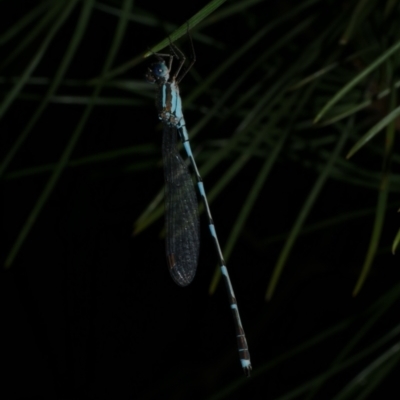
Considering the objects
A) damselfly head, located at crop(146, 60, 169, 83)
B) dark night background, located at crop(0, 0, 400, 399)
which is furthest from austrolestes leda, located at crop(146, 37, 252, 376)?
dark night background, located at crop(0, 0, 400, 399)

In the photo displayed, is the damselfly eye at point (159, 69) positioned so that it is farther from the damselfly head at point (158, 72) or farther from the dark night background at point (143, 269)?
the dark night background at point (143, 269)

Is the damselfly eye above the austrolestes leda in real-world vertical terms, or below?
above

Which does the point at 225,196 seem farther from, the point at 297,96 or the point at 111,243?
the point at 297,96

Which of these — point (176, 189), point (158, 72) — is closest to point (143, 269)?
point (176, 189)

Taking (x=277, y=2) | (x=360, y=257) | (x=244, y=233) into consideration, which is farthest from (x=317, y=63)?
(x=360, y=257)

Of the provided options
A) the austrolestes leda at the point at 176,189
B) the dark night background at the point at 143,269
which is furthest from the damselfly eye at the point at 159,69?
the dark night background at the point at 143,269

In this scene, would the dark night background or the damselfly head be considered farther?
the dark night background

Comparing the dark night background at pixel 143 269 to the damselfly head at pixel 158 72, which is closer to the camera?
the damselfly head at pixel 158 72

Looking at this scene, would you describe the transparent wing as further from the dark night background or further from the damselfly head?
the dark night background
